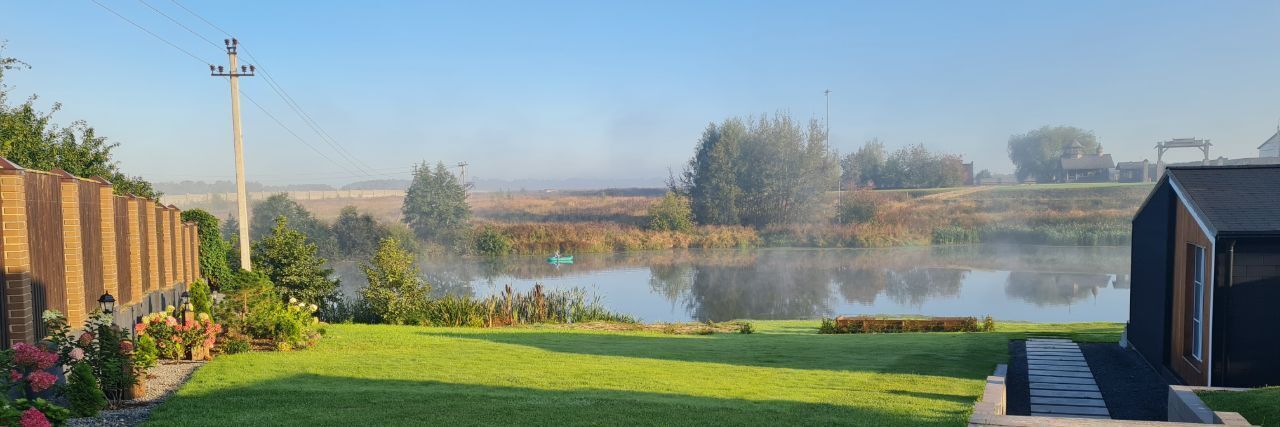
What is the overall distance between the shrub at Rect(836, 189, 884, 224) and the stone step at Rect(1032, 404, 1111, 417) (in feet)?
149

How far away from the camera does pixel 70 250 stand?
935 centimetres

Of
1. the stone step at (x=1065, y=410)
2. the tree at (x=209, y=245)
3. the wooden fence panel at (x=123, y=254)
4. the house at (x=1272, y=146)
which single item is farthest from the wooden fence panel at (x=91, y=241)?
the house at (x=1272, y=146)

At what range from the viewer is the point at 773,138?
60156 mm

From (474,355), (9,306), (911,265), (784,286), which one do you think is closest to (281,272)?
(474,355)

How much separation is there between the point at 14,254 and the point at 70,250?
1871mm

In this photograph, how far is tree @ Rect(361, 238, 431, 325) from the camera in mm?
18594

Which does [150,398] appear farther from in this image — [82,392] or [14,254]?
[14,254]

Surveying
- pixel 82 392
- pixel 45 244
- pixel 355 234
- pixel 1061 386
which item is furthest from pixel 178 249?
pixel 355 234

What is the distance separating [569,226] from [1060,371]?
40.8m

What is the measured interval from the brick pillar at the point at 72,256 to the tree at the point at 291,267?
942 centimetres

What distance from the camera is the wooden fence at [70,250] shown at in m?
7.63

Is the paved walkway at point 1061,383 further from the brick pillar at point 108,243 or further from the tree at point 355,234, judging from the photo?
the tree at point 355,234

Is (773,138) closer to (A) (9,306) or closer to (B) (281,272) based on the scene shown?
(B) (281,272)

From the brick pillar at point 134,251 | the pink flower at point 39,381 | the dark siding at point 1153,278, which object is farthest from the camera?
the brick pillar at point 134,251
